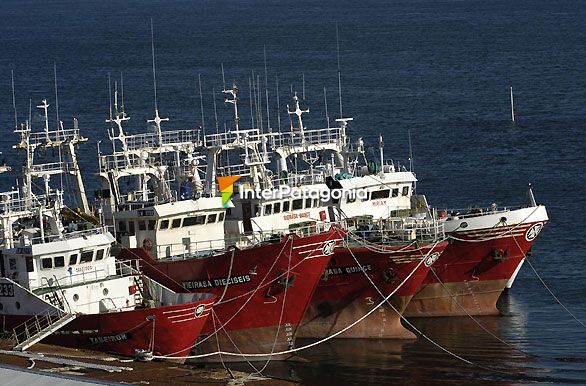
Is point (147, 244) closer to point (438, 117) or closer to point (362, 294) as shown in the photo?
point (362, 294)

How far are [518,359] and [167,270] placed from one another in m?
13.1

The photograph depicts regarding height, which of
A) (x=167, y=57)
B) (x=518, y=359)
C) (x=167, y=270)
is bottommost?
(x=518, y=359)

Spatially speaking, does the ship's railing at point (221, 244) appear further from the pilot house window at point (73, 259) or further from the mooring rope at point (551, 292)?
the mooring rope at point (551, 292)

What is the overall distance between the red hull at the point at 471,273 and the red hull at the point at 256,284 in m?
7.78

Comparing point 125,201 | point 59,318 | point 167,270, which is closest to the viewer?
point 59,318

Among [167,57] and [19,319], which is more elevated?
[167,57]

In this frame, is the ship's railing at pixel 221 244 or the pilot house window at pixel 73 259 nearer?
the pilot house window at pixel 73 259

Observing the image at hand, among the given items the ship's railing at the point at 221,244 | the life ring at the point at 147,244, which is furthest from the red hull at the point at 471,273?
the life ring at the point at 147,244

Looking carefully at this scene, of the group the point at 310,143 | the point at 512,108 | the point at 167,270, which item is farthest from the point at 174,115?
the point at 167,270

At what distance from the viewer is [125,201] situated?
217 ft

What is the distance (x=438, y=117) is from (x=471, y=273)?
53368 mm

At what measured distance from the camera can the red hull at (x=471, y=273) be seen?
6700 cm

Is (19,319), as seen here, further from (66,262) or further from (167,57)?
(167,57)

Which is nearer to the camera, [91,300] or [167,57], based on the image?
[91,300]
